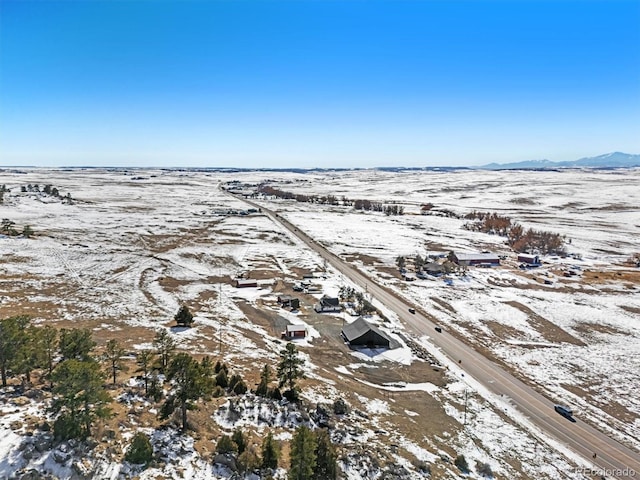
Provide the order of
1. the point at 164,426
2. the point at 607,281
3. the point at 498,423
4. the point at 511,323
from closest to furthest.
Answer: the point at 164,426
the point at 498,423
the point at 511,323
the point at 607,281

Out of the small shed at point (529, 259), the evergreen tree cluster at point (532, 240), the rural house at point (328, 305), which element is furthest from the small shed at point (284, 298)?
the evergreen tree cluster at point (532, 240)

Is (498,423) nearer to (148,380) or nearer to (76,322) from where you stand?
(148,380)

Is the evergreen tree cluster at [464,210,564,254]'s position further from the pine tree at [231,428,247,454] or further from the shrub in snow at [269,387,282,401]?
the pine tree at [231,428,247,454]

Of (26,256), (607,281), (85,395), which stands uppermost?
(85,395)

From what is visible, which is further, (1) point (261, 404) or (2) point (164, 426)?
(1) point (261, 404)

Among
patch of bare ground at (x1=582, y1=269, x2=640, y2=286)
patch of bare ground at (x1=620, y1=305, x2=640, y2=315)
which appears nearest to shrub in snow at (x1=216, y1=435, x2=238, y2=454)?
patch of bare ground at (x1=620, y1=305, x2=640, y2=315)

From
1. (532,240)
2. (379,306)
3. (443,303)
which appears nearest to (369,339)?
(379,306)

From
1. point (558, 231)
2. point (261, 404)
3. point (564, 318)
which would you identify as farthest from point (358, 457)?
point (558, 231)
